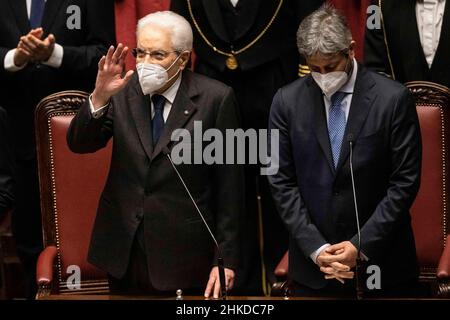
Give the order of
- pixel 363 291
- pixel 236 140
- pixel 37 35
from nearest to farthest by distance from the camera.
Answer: pixel 363 291
pixel 236 140
pixel 37 35

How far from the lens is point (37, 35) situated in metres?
3.04

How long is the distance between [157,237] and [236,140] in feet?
1.00

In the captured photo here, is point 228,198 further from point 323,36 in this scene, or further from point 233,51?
point 233,51

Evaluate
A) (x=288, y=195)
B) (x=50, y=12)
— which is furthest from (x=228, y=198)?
(x=50, y=12)

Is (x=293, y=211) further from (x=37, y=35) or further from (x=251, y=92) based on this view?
(x=37, y=35)

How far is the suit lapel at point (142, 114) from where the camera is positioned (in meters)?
2.66

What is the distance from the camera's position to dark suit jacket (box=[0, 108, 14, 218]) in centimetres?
272

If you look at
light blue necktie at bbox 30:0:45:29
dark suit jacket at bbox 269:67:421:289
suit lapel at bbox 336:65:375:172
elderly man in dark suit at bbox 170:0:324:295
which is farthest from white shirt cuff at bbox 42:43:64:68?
suit lapel at bbox 336:65:375:172

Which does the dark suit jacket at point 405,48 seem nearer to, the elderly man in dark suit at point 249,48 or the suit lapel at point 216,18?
the elderly man in dark suit at point 249,48

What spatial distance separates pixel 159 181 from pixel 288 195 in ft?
0.98

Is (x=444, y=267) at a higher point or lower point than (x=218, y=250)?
lower

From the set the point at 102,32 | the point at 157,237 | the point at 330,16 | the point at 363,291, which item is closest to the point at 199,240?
the point at 157,237

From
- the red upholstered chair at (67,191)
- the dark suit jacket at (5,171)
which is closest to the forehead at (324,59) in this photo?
the red upholstered chair at (67,191)

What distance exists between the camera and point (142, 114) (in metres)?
2.68
